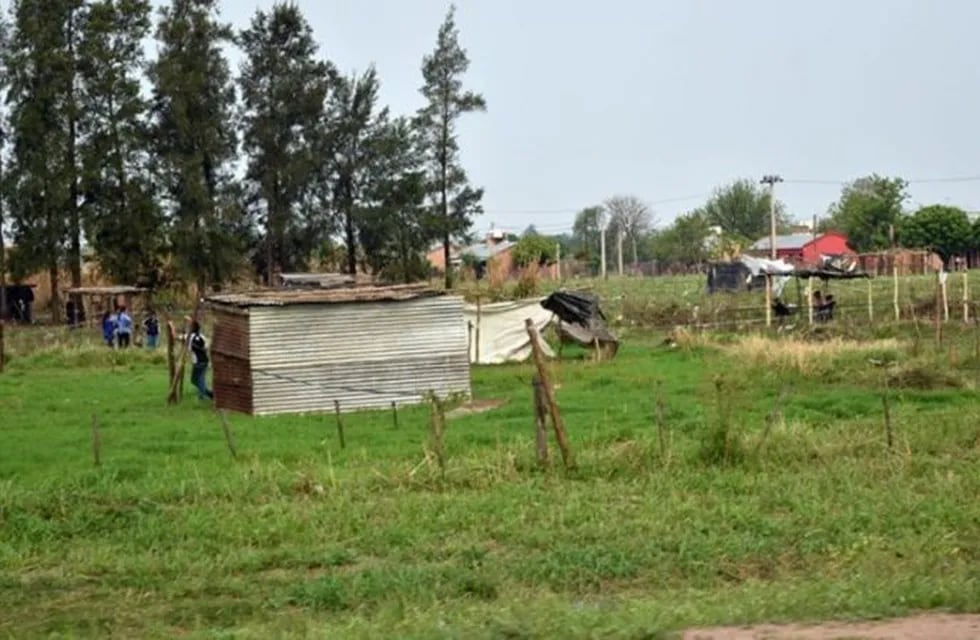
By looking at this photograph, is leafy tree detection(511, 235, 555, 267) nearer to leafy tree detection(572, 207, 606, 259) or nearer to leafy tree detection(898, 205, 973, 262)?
leafy tree detection(898, 205, 973, 262)

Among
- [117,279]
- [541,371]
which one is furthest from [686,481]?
[117,279]

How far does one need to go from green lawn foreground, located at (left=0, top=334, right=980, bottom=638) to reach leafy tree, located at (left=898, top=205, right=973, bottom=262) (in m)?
63.6

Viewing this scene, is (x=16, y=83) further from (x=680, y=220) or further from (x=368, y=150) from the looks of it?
(x=680, y=220)

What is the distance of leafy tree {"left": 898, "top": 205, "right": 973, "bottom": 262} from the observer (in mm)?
79438

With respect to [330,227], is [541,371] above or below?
below

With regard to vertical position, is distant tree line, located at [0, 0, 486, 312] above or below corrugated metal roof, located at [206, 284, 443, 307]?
above

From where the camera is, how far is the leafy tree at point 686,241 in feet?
312

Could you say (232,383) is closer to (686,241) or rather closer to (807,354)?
(807,354)

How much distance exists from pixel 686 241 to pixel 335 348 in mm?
76791

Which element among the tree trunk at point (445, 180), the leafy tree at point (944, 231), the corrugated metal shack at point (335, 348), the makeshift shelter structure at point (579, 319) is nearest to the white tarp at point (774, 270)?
the makeshift shelter structure at point (579, 319)

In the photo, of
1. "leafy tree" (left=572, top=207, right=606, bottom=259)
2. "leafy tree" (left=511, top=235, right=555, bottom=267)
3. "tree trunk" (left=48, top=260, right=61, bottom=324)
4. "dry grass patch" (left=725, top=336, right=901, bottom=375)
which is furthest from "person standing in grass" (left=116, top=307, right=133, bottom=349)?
"leafy tree" (left=572, top=207, right=606, bottom=259)

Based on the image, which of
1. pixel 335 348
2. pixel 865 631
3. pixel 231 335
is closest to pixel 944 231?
pixel 335 348

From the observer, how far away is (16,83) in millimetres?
51875

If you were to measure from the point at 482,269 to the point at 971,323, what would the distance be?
1317 inches
